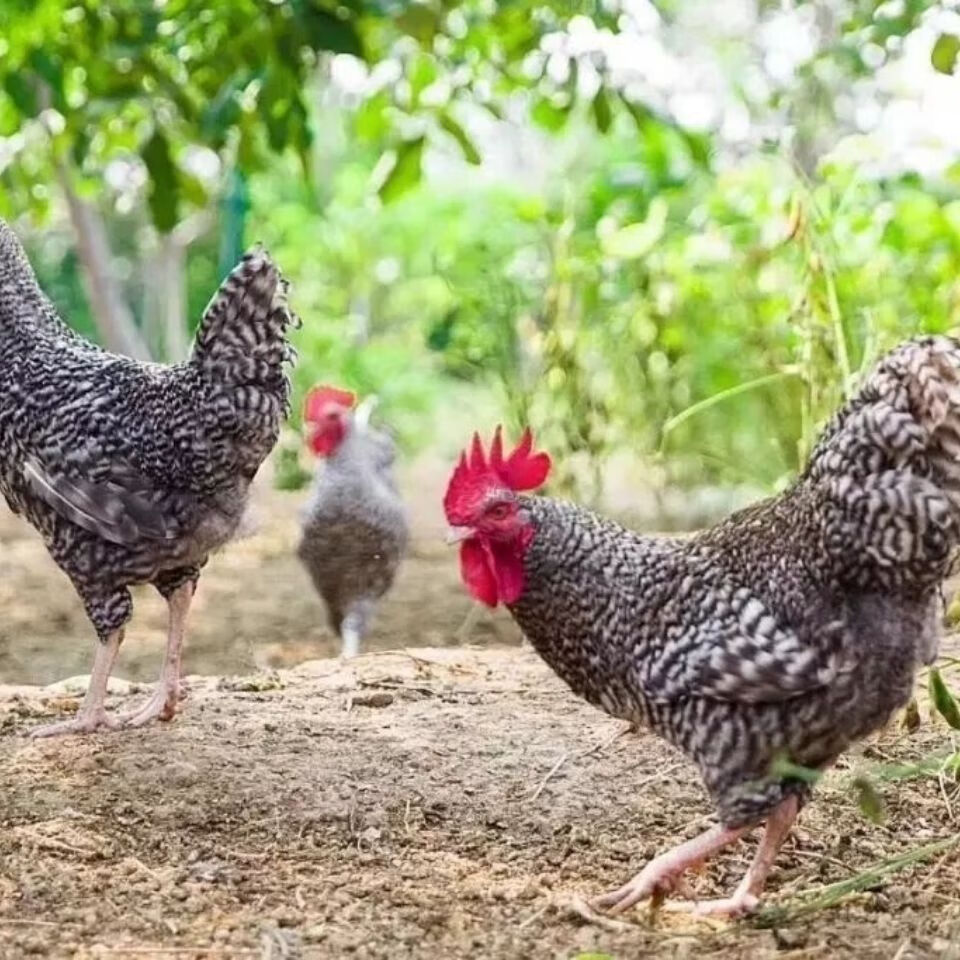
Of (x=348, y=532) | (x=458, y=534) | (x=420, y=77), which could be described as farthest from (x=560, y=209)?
(x=458, y=534)

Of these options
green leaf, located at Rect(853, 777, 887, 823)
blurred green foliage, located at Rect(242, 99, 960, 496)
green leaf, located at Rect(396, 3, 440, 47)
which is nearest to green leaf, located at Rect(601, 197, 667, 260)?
blurred green foliage, located at Rect(242, 99, 960, 496)

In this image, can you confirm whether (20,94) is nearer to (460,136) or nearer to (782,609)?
(460,136)

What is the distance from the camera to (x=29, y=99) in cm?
537

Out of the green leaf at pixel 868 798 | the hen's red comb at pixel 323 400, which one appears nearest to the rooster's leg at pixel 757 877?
the green leaf at pixel 868 798

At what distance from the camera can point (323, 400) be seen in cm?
711

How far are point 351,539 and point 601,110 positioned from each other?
2.40m

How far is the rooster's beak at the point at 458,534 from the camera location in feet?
11.4

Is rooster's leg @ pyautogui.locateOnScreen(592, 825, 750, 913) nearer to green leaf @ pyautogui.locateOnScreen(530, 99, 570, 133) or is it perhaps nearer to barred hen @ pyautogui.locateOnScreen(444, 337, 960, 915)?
barred hen @ pyautogui.locateOnScreen(444, 337, 960, 915)

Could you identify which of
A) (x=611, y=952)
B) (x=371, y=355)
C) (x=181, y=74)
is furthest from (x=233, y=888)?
(x=371, y=355)

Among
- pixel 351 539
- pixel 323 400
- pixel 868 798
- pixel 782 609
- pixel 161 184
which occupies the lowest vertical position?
pixel 351 539

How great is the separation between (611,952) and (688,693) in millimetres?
613

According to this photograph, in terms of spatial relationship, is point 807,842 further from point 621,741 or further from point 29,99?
point 29,99

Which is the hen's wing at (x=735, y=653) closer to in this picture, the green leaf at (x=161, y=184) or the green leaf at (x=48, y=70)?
the green leaf at (x=161, y=184)

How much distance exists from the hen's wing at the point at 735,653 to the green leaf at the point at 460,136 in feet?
10.5
